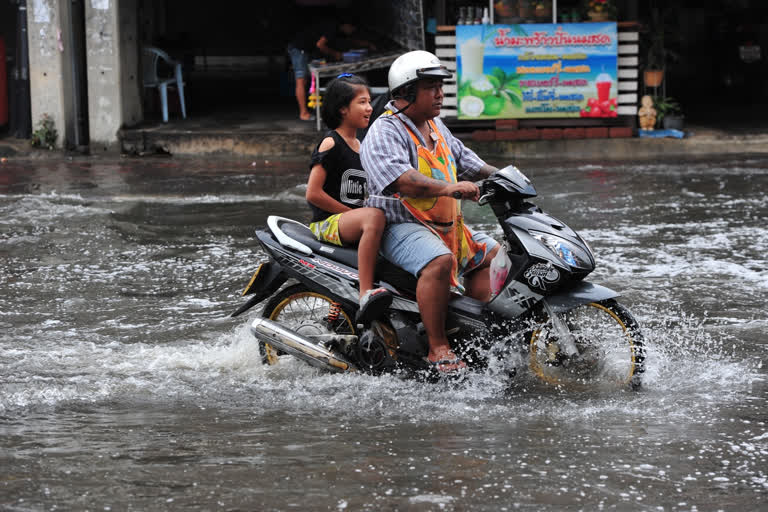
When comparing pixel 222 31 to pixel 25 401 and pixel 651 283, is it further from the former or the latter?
pixel 25 401

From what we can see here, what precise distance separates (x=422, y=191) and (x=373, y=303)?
57 cm

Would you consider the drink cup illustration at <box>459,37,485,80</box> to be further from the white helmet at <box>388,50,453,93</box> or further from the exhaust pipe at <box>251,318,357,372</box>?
the exhaust pipe at <box>251,318,357,372</box>

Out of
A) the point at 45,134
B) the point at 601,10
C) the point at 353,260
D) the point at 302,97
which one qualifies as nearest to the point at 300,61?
the point at 302,97

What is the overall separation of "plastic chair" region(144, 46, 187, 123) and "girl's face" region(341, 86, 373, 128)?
1059 cm

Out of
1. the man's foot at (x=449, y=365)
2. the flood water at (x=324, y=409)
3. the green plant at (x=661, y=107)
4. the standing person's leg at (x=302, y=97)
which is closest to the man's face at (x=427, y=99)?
the man's foot at (x=449, y=365)

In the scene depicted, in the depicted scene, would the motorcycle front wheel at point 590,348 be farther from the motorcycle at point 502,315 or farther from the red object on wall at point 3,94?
the red object on wall at point 3,94

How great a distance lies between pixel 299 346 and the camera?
5.41m

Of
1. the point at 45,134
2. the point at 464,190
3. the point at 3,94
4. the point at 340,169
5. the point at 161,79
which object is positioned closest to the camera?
the point at 464,190

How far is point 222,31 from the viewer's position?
25.2 m

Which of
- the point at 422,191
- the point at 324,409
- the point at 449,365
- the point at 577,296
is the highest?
the point at 422,191

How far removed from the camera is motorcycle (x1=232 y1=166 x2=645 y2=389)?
5035mm

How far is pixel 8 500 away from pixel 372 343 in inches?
77.3

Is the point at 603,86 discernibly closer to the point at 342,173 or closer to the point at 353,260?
the point at 342,173

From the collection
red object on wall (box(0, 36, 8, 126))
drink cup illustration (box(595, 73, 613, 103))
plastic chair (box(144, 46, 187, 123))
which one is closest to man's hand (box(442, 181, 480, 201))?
drink cup illustration (box(595, 73, 613, 103))
